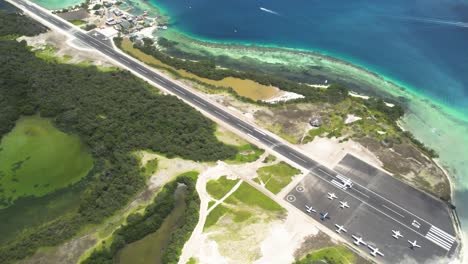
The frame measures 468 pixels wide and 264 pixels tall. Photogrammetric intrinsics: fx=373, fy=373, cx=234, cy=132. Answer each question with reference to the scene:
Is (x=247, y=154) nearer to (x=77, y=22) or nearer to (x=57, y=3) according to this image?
(x=77, y=22)

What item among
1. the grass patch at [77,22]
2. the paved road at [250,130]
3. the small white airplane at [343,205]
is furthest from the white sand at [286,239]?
the grass patch at [77,22]

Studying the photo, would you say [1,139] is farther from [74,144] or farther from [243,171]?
[243,171]

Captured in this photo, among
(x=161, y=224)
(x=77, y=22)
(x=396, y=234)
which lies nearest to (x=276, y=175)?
(x=396, y=234)

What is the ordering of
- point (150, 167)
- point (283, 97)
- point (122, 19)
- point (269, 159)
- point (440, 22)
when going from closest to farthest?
1. point (150, 167)
2. point (269, 159)
3. point (283, 97)
4. point (440, 22)
5. point (122, 19)

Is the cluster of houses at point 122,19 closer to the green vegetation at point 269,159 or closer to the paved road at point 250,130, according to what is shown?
the paved road at point 250,130

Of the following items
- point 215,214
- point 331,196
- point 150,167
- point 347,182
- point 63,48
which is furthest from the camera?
point 63,48
